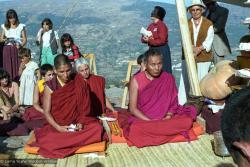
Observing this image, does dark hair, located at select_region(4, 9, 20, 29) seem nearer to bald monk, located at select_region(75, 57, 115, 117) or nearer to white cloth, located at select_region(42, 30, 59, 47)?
white cloth, located at select_region(42, 30, 59, 47)

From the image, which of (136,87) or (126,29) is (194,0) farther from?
(126,29)

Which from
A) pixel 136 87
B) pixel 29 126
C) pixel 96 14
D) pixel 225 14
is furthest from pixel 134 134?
pixel 96 14

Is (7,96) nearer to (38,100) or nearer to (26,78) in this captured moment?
(38,100)

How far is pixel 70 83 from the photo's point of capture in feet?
20.3

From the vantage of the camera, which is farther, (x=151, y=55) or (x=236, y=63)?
(x=236, y=63)

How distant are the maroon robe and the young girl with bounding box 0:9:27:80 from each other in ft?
10.9

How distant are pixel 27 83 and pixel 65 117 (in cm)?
303

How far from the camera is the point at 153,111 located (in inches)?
263

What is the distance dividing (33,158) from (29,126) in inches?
54.7

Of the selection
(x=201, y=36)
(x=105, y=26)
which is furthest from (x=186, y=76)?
(x=105, y=26)

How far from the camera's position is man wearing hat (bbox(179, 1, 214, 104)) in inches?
304

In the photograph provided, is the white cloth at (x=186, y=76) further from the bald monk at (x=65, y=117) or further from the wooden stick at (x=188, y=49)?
the bald monk at (x=65, y=117)

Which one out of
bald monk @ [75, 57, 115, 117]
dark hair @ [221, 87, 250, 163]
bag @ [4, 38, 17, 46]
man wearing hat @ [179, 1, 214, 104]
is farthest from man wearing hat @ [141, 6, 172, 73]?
dark hair @ [221, 87, 250, 163]

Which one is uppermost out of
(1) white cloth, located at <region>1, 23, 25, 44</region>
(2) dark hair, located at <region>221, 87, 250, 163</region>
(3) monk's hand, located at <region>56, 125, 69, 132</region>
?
(2) dark hair, located at <region>221, 87, 250, 163</region>
